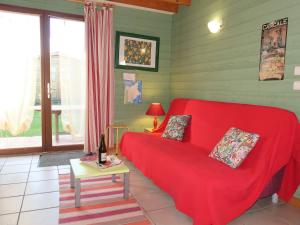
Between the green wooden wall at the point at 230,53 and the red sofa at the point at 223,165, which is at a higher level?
the green wooden wall at the point at 230,53

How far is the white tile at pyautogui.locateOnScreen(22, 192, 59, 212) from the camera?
2.21m

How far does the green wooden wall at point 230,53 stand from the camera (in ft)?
7.77

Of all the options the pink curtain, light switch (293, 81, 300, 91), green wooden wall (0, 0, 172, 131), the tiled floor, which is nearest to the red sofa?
the tiled floor

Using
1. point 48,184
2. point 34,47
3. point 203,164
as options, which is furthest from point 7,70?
point 203,164

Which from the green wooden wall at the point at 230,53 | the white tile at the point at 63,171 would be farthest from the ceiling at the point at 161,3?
the white tile at the point at 63,171

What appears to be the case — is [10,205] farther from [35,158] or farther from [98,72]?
[98,72]

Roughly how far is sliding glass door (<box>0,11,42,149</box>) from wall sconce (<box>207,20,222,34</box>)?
266cm

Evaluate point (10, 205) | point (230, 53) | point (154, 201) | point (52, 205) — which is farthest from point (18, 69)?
point (230, 53)

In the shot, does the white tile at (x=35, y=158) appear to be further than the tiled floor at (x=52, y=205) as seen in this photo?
Yes

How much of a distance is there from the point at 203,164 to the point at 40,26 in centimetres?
326

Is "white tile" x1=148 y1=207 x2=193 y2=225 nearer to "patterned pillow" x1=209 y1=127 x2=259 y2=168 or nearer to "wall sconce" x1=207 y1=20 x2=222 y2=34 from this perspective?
"patterned pillow" x1=209 y1=127 x2=259 y2=168

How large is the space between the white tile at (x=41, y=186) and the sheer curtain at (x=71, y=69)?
139 cm

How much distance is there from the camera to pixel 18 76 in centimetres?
369

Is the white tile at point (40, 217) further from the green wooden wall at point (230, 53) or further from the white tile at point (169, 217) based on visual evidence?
the green wooden wall at point (230, 53)
